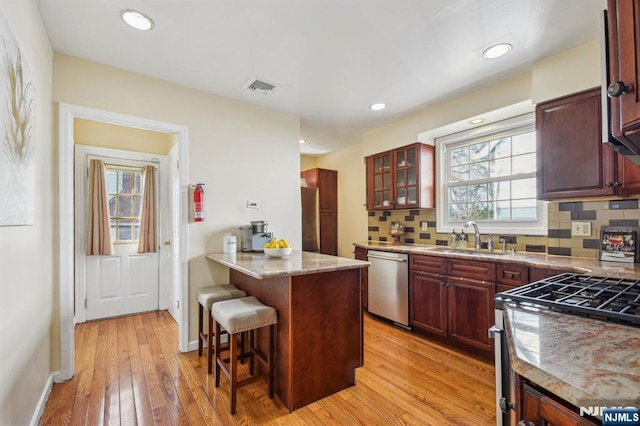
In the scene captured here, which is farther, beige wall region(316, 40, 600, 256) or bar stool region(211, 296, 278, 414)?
beige wall region(316, 40, 600, 256)

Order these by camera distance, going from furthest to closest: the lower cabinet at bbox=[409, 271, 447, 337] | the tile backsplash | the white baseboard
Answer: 1. the lower cabinet at bbox=[409, 271, 447, 337]
2. the tile backsplash
3. the white baseboard

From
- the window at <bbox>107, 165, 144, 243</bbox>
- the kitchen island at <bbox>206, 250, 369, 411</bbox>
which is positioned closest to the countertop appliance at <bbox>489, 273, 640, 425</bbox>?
the kitchen island at <bbox>206, 250, 369, 411</bbox>

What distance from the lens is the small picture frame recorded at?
7.05ft

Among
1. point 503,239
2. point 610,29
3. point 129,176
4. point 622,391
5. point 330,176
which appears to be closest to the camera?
point 622,391

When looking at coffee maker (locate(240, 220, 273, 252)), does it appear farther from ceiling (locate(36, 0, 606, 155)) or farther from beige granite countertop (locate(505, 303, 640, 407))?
beige granite countertop (locate(505, 303, 640, 407))

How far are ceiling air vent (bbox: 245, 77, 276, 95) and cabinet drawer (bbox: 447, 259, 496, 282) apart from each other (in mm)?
2422

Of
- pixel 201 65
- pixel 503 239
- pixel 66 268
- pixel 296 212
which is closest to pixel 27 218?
pixel 66 268

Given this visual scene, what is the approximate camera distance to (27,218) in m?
1.60

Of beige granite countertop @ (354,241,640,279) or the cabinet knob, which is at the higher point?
the cabinet knob

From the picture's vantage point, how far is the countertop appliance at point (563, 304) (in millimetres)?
946

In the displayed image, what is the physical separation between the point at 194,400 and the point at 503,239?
309 centimetres

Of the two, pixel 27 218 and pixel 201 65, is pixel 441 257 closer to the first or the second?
pixel 201 65

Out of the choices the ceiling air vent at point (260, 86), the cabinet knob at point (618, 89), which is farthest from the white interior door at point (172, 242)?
Result: the cabinet knob at point (618, 89)

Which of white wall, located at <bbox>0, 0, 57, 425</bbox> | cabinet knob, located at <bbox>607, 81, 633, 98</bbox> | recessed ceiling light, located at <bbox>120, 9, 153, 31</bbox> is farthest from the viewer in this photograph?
recessed ceiling light, located at <bbox>120, 9, 153, 31</bbox>
